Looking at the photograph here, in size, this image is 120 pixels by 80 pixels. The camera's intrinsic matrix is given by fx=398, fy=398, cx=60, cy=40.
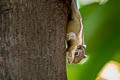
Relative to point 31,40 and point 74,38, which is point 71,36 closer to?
point 74,38

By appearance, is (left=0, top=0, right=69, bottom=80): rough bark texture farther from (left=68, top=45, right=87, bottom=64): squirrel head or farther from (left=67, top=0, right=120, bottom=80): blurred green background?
(left=67, top=0, right=120, bottom=80): blurred green background

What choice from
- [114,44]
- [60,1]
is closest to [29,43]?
[60,1]

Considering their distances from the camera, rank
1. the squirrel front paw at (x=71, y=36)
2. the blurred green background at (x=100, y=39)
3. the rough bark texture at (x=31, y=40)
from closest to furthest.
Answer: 1. the rough bark texture at (x=31, y=40)
2. the squirrel front paw at (x=71, y=36)
3. the blurred green background at (x=100, y=39)

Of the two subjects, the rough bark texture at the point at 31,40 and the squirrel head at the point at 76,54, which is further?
the squirrel head at the point at 76,54

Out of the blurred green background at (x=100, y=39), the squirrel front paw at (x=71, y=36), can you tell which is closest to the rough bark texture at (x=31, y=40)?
the squirrel front paw at (x=71, y=36)

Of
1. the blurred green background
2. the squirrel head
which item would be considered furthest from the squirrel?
the blurred green background

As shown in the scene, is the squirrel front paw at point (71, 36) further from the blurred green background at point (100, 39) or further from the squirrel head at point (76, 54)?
the blurred green background at point (100, 39)
